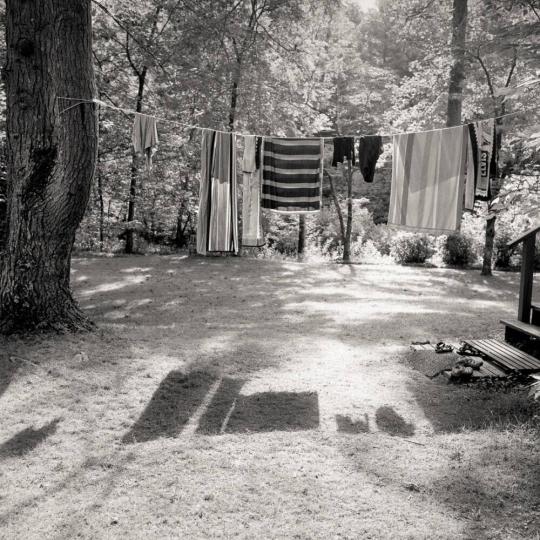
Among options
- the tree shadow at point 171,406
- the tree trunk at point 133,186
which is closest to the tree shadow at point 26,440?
the tree shadow at point 171,406

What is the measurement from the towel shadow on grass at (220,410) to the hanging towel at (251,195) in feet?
8.11

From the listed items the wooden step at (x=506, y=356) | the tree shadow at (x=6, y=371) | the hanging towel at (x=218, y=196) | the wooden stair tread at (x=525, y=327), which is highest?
the hanging towel at (x=218, y=196)

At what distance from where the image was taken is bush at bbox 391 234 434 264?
16.0 meters

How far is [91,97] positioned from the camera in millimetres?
6547

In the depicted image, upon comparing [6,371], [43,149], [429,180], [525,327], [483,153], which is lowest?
[6,371]

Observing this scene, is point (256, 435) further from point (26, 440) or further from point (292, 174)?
point (292, 174)

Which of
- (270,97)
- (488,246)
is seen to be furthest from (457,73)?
(270,97)

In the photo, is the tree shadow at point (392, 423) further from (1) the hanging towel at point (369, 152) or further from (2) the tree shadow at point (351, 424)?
(1) the hanging towel at point (369, 152)

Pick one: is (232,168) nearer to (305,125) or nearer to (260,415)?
(260,415)

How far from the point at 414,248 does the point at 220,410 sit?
481 inches

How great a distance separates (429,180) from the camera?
259 inches

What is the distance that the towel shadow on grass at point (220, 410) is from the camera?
4.54m

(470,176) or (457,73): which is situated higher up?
(457,73)

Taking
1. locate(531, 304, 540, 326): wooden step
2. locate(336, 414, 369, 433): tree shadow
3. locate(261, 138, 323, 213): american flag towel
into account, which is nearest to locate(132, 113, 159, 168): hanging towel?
locate(261, 138, 323, 213): american flag towel
